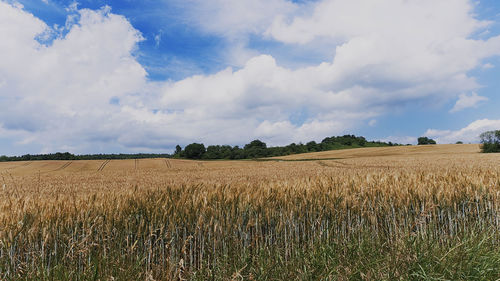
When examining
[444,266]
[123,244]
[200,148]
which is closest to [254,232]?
[123,244]

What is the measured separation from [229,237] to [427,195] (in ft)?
11.9

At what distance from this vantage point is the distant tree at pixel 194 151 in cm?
7781

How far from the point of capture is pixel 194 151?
255 ft

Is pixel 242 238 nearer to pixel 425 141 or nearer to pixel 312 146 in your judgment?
pixel 312 146

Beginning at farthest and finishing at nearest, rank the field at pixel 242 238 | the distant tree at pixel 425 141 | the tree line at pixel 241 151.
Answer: the distant tree at pixel 425 141 → the tree line at pixel 241 151 → the field at pixel 242 238

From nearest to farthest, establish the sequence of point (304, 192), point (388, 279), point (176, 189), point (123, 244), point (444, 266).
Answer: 1. point (388, 279)
2. point (444, 266)
3. point (123, 244)
4. point (304, 192)
5. point (176, 189)

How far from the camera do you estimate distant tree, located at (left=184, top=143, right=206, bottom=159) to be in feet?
255

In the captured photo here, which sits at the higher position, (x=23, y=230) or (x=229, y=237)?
(x=23, y=230)

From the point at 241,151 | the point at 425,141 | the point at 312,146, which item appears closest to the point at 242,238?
the point at 241,151

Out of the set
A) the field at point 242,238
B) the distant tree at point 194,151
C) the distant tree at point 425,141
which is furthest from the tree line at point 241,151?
the field at point 242,238

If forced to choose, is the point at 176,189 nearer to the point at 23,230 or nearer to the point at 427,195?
the point at 23,230

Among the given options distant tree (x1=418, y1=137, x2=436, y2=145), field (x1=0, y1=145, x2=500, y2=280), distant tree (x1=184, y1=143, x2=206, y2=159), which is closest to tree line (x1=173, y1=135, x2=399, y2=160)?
distant tree (x1=184, y1=143, x2=206, y2=159)

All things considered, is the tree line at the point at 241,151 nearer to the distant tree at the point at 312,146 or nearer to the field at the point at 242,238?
the distant tree at the point at 312,146

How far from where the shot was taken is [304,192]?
482 centimetres
